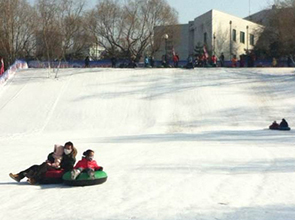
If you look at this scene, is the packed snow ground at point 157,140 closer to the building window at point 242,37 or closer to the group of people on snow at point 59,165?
the group of people on snow at point 59,165

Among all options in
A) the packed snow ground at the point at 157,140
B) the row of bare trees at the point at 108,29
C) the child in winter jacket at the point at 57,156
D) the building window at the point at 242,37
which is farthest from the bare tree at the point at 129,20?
the child in winter jacket at the point at 57,156

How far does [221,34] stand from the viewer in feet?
210

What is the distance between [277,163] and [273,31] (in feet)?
180

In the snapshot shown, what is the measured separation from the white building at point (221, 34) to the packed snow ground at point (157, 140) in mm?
28097

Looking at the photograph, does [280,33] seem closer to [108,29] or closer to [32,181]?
[108,29]

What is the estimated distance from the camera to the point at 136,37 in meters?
62.9

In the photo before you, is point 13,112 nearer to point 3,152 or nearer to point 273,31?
point 3,152

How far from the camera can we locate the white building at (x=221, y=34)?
6284 centimetres

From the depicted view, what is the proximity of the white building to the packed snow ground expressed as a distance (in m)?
28.1

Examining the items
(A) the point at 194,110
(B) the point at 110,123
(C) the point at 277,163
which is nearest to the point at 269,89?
(A) the point at 194,110

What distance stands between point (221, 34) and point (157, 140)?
49448mm

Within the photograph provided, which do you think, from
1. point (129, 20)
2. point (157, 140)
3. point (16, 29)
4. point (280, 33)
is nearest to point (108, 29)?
point (129, 20)

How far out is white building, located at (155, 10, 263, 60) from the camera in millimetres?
62844

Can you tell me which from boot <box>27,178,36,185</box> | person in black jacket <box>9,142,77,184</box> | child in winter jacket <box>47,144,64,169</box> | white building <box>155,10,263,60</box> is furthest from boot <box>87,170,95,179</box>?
white building <box>155,10,263,60</box>
